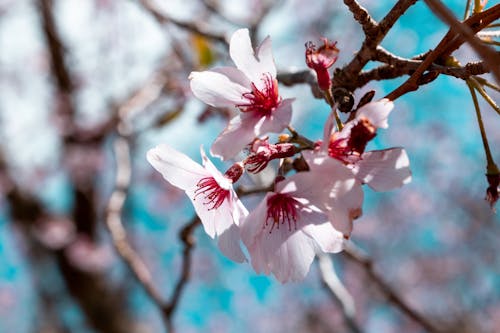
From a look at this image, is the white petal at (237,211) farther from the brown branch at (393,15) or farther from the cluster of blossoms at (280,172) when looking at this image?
the brown branch at (393,15)

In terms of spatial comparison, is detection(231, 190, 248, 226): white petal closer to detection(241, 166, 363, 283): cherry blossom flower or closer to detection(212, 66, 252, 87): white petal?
detection(241, 166, 363, 283): cherry blossom flower

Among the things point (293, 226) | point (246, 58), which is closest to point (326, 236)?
point (293, 226)

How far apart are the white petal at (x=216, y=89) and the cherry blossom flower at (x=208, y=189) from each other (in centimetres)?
7

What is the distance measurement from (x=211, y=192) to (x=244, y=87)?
0.18m

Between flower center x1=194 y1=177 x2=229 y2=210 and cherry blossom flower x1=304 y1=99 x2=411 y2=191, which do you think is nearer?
cherry blossom flower x1=304 y1=99 x2=411 y2=191

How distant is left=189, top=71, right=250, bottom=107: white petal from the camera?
25.9 inches

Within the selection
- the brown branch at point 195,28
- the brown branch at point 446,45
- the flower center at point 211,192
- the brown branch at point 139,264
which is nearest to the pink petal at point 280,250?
the flower center at point 211,192

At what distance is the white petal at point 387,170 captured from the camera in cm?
56

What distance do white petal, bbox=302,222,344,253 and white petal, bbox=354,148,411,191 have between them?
11cm

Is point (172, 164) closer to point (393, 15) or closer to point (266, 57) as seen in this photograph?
point (266, 57)

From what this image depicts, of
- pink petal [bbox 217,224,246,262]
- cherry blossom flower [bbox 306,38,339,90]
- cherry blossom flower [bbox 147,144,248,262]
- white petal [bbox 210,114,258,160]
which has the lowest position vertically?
pink petal [bbox 217,224,246,262]

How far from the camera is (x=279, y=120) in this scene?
1.90 feet

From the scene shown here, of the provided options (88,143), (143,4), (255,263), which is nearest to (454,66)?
(255,263)

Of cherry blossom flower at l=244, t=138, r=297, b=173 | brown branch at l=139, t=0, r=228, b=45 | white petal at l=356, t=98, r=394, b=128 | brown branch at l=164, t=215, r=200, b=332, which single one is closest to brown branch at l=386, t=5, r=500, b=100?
white petal at l=356, t=98, r=394, b=128
